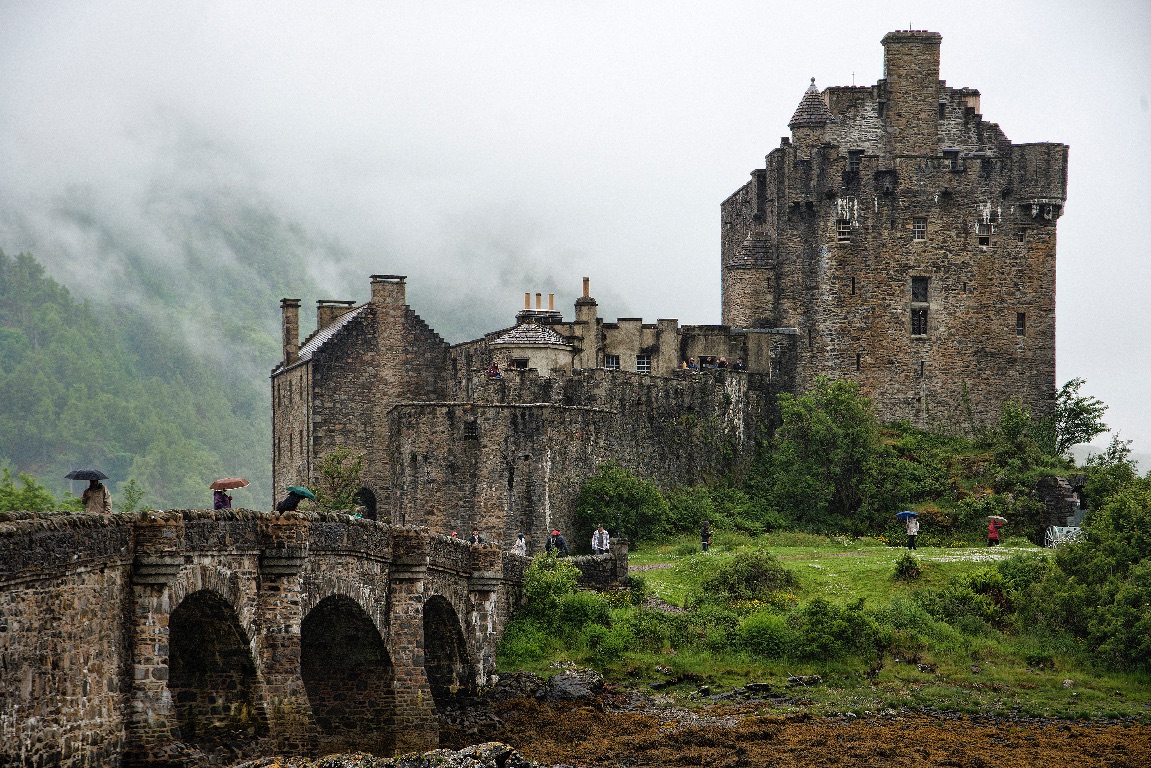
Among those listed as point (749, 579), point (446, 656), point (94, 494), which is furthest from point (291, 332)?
point (94, 494)

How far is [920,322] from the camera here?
72.0 metres

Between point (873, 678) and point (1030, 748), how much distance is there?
7202 millimetres

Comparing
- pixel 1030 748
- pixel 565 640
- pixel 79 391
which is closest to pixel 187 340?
pixel 79 391

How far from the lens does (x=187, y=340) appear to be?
541 feet

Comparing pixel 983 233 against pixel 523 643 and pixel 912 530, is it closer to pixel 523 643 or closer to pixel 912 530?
pixel 912 530

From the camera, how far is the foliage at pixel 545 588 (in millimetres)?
47406

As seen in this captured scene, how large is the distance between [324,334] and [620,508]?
16.3m

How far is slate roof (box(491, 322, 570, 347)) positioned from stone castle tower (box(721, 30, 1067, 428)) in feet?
34.9

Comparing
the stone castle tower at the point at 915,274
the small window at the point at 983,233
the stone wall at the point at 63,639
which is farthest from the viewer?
the small window at the point at 983,233

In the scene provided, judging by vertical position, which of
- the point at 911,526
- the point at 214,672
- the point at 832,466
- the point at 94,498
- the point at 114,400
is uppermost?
the point at 114,400

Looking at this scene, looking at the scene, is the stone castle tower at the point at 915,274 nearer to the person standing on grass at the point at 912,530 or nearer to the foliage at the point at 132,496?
the person standing on grass at the point at 912,530

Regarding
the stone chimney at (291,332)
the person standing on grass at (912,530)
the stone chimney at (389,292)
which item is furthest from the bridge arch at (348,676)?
the stone chimney at (291,332)

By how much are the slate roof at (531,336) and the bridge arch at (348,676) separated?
27029 millimetres

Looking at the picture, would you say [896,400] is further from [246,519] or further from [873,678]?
[246,519]
